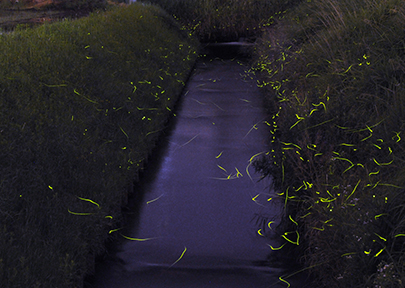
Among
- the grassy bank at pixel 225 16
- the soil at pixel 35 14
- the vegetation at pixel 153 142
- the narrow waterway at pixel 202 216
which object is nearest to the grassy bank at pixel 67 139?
the vegetation at pixel 153 142

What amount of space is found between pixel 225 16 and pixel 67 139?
14702 millimetres

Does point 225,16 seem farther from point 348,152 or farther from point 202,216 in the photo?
point 202,216

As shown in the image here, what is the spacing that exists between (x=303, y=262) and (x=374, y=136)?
1.74 m

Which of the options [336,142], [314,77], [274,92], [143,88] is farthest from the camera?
[274,92]

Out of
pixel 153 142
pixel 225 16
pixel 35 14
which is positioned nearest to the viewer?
pixel 153 142

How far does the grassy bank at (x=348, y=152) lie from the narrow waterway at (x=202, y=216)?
0.44 metres

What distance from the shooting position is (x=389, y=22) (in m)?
7.36

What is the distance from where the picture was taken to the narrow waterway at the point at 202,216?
4.60 m

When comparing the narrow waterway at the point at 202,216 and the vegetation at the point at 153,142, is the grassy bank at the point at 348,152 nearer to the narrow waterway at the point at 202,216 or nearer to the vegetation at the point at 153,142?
the vegetation at the point at 153,142

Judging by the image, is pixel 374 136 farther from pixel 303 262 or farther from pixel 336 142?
pixel 303 262

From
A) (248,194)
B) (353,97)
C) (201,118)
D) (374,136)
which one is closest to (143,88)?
(201,118)

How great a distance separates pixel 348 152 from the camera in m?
5.50

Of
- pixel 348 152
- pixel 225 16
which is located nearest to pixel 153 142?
pixel 348 152

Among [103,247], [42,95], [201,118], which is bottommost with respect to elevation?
[201,118]
